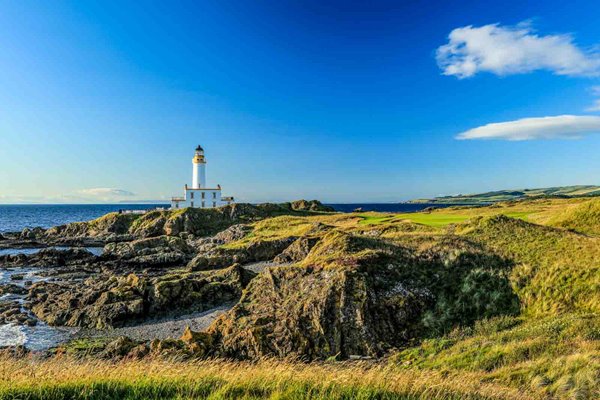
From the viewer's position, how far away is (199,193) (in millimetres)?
95000

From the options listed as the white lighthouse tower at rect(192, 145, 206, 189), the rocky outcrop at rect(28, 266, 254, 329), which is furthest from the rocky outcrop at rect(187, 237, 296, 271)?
the white lighthouse tower at rect(192, 145, 206, 189)

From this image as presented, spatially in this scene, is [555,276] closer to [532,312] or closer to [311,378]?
[532,312]

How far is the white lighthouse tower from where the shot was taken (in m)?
97.2

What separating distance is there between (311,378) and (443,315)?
10398 millimetres

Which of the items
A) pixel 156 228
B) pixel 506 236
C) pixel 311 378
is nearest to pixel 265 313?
pixel 311 378

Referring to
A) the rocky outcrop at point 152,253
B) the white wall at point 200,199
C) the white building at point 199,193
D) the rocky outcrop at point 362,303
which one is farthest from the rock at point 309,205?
the rocky outcrop at point 362,303

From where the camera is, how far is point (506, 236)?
21.9m

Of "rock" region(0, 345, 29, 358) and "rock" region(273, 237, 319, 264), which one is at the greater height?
"rock" region(273, 237, 319, 264)

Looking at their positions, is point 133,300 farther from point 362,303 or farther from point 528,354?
point 528,354

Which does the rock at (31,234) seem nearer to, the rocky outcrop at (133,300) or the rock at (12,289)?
the rock at (12,289)

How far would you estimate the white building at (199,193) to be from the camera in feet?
305

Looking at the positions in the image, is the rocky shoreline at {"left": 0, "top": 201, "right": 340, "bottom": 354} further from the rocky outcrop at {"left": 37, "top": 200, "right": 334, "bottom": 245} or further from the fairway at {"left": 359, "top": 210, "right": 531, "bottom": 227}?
the fairway at {"left": 359, "top": 210, "right": 531, "bottom": 227}

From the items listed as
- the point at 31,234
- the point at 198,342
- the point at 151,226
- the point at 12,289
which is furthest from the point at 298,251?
the point at 31,234

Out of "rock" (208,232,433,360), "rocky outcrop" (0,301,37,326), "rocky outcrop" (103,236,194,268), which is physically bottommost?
"rocky outcrop" (0,301,37,326)
